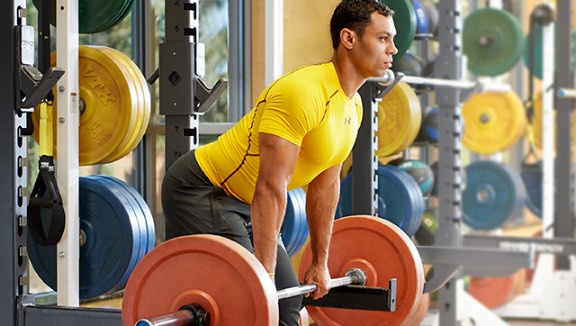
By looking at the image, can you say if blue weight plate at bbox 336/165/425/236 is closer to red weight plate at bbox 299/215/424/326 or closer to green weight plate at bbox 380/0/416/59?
green weight plate at bbox 380/0/416/59

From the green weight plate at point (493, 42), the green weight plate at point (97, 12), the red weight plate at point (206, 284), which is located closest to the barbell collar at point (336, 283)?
the red weight plate at point (206, 284)

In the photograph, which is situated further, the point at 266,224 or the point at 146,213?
the point at 146,213

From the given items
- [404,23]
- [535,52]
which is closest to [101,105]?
[404,23]

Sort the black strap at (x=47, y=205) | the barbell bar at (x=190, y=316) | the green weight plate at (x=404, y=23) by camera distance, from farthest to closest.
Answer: the green weight plate at (x=404, y=23) < the black strap at (x=47, y=205) < the barbell bar at (x=190, y=316)

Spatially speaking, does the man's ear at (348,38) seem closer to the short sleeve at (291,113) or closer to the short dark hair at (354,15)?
the short dark hair at (354,15)

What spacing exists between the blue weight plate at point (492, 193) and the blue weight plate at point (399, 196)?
6.98ft

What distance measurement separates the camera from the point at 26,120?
307cm

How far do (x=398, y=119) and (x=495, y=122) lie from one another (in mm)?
2091

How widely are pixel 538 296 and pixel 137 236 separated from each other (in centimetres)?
369

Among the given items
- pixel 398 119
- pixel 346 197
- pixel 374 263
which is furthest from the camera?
pixel 398 119

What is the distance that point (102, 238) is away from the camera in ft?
11.1

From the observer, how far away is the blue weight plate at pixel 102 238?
3.34 m

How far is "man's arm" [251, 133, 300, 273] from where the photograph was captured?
7.93 ft

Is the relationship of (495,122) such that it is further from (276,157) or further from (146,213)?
(276,157)
